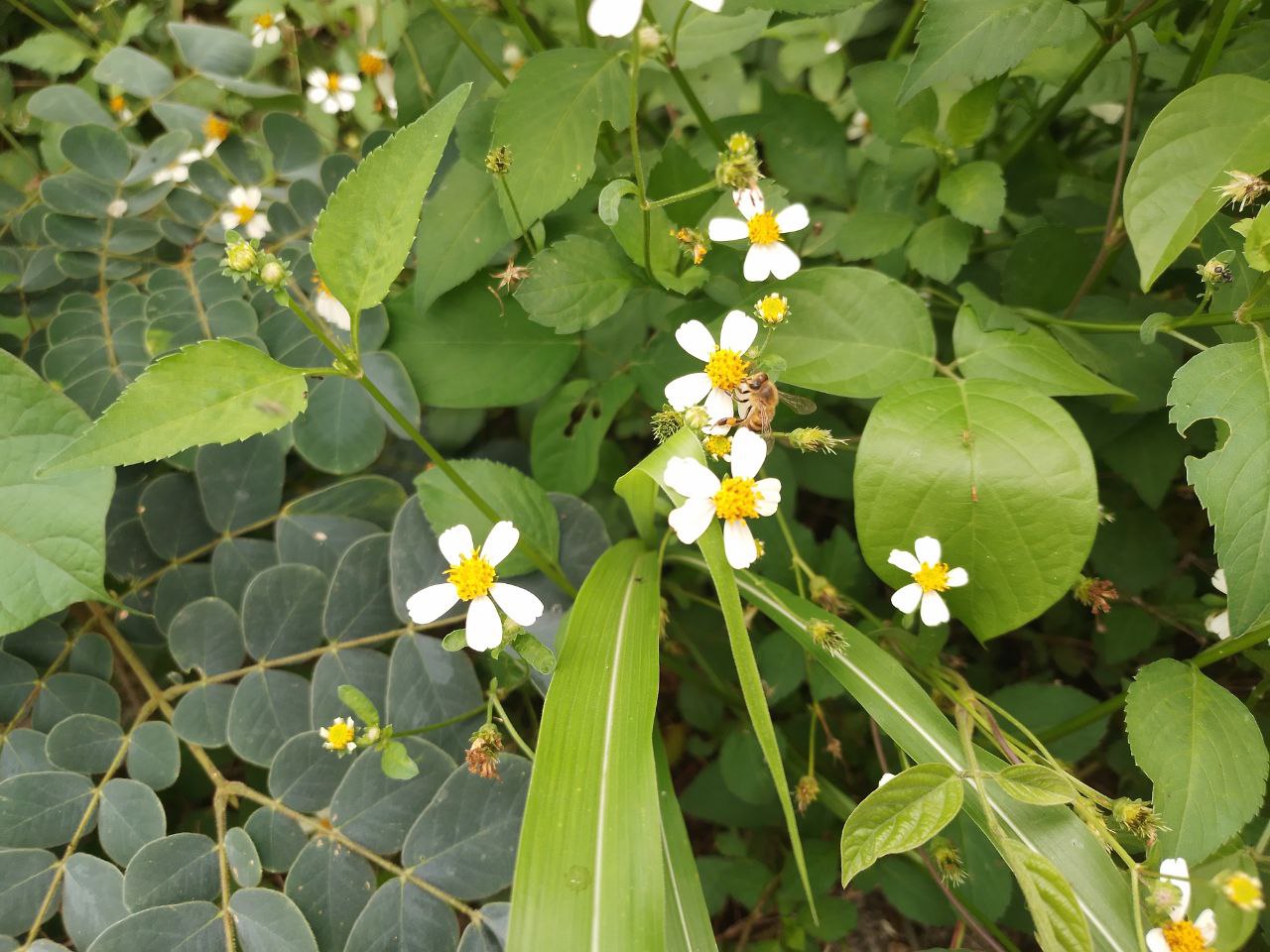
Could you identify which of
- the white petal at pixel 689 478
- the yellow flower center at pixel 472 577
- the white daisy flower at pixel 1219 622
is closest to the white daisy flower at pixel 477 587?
the yellow flower center at pixel 472 577

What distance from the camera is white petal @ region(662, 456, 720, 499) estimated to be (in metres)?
0.91

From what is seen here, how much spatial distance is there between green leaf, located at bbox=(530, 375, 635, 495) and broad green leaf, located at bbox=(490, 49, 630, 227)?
0.98 feet

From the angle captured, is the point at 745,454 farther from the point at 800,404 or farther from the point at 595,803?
the point at 595,803

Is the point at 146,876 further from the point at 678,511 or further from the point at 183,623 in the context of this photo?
the point at 678,511

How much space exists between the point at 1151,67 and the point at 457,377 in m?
1.30

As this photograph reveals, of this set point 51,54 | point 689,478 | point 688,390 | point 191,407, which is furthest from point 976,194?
point 51,54

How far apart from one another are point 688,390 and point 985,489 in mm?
385

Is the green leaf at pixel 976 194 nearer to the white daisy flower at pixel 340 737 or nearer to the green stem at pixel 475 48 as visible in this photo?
the green stem at pixel 475 48

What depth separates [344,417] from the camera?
1315mm

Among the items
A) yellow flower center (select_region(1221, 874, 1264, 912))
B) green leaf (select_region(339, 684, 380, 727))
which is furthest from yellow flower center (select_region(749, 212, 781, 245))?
yellow flower center (select_region(1221, 874, 1264, 912))

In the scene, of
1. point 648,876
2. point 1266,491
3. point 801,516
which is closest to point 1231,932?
point 1266,491

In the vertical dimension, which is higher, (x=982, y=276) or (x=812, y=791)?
(x=982, y=276)

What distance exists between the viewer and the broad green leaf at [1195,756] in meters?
0.93

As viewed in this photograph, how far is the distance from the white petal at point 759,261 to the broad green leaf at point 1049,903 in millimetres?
758
